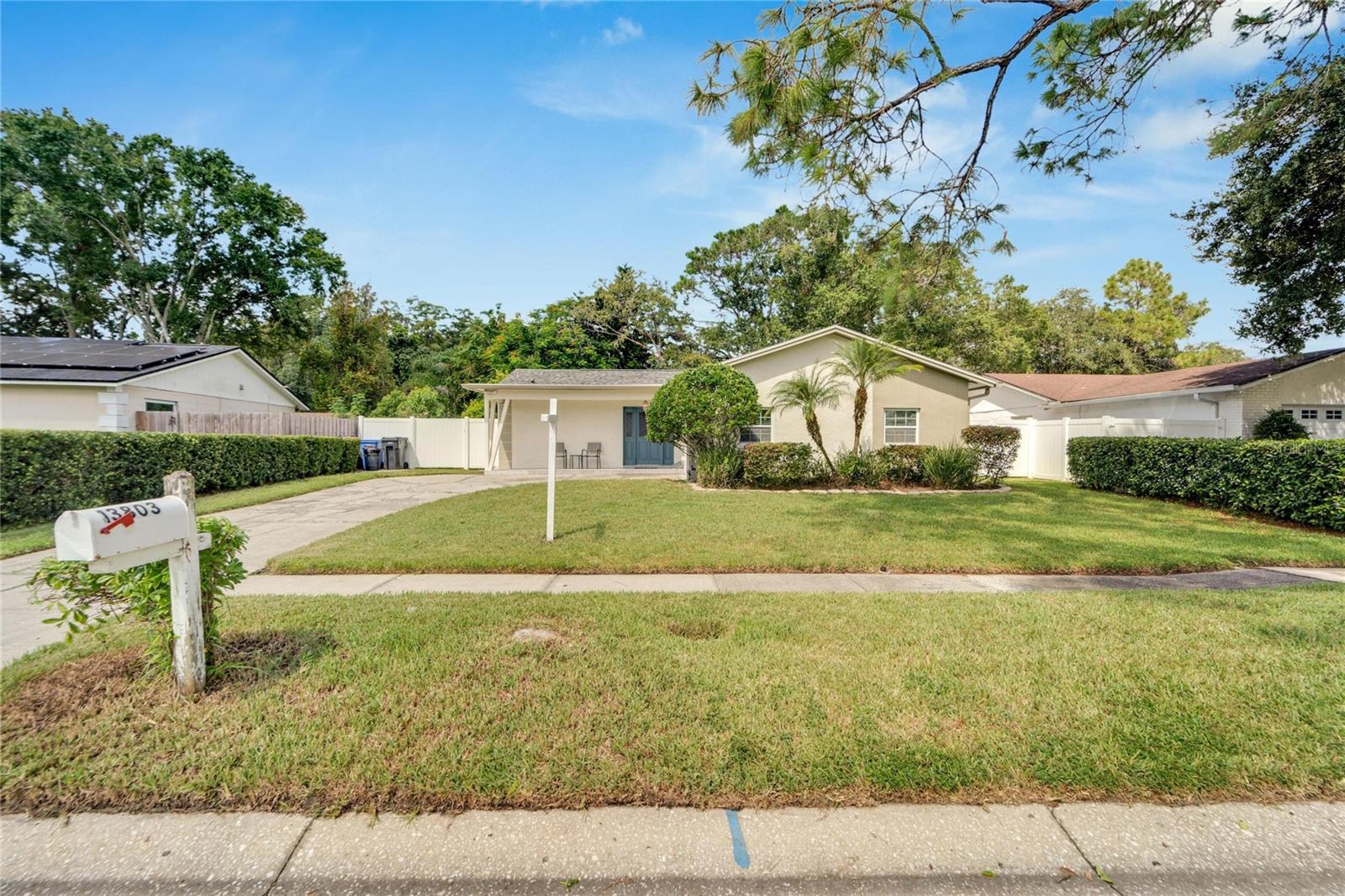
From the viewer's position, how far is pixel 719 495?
1145cm

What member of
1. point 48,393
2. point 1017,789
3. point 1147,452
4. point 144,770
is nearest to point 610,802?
point 1017,789

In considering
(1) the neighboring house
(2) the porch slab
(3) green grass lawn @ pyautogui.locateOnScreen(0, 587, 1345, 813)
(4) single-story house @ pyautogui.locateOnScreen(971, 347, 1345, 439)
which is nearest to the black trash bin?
(1) the neighboring house

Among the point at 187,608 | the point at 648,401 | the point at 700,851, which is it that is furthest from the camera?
the point at 648,401

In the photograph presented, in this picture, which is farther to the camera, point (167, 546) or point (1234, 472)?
point (1234, 472)

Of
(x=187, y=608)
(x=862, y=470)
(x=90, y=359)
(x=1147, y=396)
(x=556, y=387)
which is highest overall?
(x=90, y=359)

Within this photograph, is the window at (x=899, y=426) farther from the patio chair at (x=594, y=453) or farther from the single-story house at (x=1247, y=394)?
the patio chair at (x=594, y=453)

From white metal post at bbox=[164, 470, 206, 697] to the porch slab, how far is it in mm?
2526

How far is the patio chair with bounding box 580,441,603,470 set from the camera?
741 inches

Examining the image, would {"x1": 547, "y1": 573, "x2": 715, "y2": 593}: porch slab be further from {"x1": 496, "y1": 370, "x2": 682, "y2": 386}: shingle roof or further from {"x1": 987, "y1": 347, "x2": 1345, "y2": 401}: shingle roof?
{"x1": 987, "y1": 347, "x2": 1345, "y2": 401}: shingle roof

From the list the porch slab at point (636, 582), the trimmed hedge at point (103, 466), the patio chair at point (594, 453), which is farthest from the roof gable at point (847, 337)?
the trimmed hedge at point (103, 466)

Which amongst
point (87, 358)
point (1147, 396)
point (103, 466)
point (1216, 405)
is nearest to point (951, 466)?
point (1147, 396)

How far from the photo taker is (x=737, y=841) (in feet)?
6.74

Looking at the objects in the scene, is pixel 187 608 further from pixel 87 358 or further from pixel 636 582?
pixel 87 358

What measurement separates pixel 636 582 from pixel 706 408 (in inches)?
316
